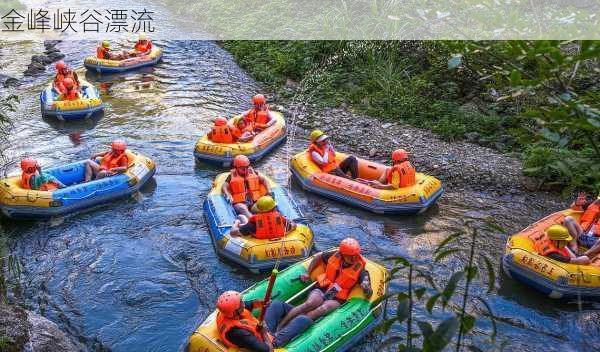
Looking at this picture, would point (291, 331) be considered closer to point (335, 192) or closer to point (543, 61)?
point (335, 192)

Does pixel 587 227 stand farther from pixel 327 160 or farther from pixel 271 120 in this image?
pixel 271 120

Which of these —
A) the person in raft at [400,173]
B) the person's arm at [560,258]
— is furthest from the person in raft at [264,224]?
the person's arm at [560,258]

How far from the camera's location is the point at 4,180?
1084cm

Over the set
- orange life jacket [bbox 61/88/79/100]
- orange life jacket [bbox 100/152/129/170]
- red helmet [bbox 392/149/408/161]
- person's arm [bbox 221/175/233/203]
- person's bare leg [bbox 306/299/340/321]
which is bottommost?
orange life jacket [bbox 61/88/79/100]

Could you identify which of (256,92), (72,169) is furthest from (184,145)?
(256,92)

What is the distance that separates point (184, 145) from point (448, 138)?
5999 millimetres

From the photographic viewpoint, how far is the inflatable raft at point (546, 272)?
27.3 feet

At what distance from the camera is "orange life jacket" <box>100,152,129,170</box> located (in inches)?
463

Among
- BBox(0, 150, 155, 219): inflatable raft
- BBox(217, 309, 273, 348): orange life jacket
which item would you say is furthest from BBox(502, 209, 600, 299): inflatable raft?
BBox(0, 150, 155, 219): inflatable raft

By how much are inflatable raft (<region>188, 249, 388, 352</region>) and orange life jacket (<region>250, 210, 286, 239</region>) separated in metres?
0.85

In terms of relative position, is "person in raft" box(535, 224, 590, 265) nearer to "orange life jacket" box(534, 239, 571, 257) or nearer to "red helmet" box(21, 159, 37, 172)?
"orange life jacket" box(534, 239, 571, 257)

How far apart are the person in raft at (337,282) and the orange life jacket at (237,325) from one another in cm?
89

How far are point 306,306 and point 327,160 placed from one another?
469cm

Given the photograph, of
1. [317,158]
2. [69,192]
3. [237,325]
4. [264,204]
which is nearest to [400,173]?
[317,158]
